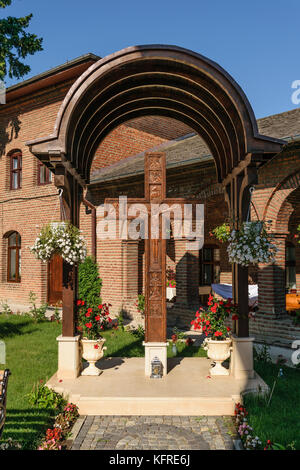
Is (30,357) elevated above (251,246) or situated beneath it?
situated beneath

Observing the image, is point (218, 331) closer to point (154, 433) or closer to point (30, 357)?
point (154, 433)

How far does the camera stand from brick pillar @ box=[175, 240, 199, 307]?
10.3 metres

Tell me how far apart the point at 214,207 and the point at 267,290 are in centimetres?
544

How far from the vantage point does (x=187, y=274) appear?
10297mm

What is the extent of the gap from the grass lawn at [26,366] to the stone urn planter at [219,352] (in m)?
2.58

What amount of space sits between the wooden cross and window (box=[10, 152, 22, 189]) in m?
10.9

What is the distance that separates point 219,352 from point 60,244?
9.93 feet

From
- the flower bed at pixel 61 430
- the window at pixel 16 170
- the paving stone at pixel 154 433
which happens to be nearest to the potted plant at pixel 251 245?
the paving stone at pixel 154 433

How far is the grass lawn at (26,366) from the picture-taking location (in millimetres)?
4184

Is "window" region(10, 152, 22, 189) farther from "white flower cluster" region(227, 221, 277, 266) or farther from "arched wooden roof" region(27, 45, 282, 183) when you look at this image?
"white flower cluster" region(227, 221, 277, 266)

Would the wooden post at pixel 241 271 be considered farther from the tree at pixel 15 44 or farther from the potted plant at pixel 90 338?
the tree at pixel 15 44

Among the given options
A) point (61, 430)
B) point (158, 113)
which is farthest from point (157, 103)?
point (61, 430)

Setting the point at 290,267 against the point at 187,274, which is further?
the point at 290,267

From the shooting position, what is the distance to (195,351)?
7578 mm
